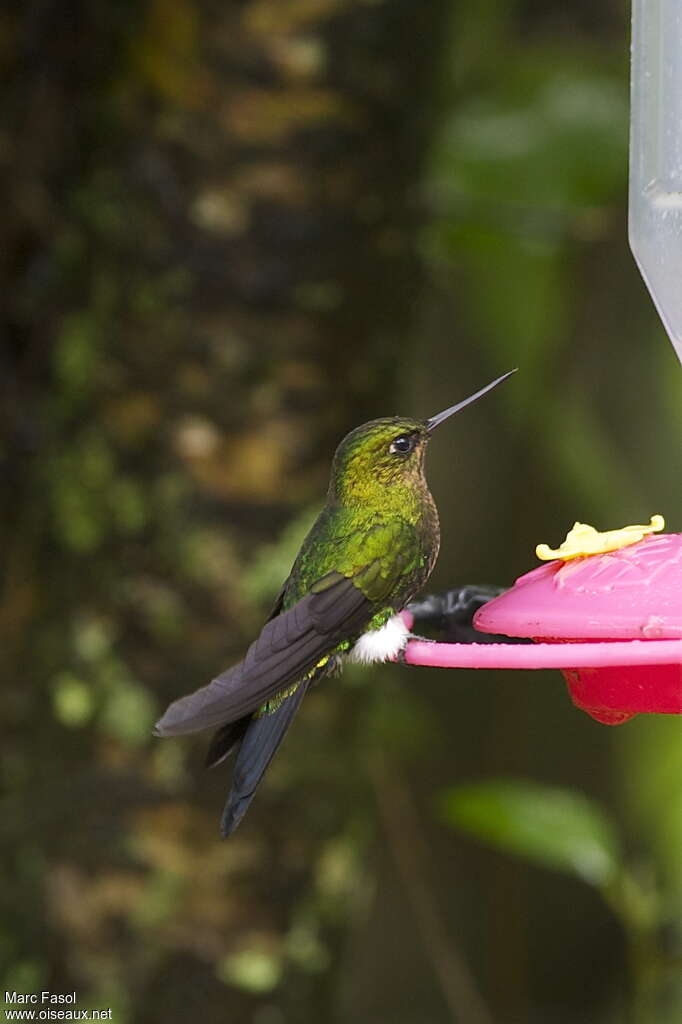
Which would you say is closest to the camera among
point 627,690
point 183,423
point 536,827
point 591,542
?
point 627,690

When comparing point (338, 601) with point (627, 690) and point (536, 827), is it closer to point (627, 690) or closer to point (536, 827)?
point (627, 690)

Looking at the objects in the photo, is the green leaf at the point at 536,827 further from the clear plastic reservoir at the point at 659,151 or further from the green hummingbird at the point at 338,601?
the clear plastic reservoir at the point at 659,151

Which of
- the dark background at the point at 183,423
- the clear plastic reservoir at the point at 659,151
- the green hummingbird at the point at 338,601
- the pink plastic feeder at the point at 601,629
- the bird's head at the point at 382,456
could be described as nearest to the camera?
the pink plastic feeder at the point at 601,629

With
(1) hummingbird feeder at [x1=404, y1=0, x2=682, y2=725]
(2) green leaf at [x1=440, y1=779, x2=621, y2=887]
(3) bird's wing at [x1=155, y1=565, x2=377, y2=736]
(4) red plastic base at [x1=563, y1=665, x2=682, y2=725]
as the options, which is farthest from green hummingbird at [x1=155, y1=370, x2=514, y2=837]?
(2) green leaf at [x1=440, y1=779, x2=621, y2=887]

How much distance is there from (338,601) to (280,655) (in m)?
0.22

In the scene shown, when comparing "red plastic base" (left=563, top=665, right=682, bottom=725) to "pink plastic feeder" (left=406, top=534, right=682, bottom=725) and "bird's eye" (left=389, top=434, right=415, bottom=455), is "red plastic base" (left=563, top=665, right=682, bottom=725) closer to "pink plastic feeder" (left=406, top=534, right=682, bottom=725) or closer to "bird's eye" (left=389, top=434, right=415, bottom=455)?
"pink plastic feeder" (left=406, top=534, right=682, bottom=725)

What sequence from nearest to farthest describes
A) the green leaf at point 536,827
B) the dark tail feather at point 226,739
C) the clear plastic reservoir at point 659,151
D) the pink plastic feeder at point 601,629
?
the pink plastic feeder at point 601,629 → the dark tail feather at point 226,739 → the clear plastic reservoir at point 659,151 → the green leaf at point 536,827

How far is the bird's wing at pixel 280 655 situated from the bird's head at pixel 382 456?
0.64ft

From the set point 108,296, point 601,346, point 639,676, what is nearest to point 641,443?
point 601,346

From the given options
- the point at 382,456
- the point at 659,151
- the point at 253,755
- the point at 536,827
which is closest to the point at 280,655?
the point at 253,755

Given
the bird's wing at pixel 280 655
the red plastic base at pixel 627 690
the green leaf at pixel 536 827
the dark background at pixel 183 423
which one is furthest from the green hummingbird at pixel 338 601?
the green leaf at pixel 536 827

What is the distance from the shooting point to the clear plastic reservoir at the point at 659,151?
1.97m

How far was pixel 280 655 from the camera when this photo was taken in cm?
174

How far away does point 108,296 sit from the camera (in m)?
2.76
